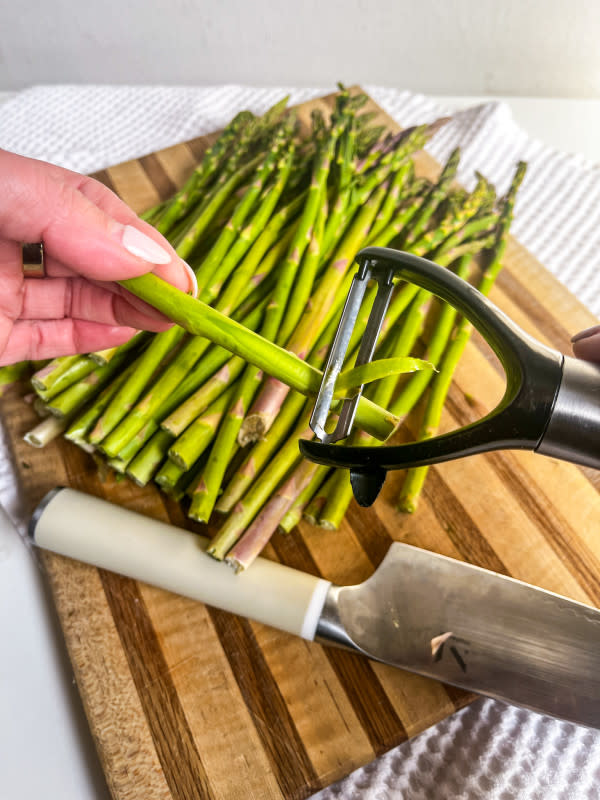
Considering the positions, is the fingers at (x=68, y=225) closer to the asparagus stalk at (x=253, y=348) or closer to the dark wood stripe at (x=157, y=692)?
the asparagus stalk at (x=253, y=348)

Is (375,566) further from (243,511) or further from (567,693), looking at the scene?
(567,693)

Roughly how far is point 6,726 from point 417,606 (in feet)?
2.63

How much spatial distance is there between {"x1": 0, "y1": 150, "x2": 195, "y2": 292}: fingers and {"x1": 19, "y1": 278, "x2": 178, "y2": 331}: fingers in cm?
23

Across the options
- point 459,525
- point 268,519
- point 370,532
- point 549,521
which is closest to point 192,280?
point 268,519

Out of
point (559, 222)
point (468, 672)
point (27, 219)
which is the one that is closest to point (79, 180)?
point (27, 219)

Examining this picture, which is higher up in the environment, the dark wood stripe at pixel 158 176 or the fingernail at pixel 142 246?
the fingernail at pixel 142 246

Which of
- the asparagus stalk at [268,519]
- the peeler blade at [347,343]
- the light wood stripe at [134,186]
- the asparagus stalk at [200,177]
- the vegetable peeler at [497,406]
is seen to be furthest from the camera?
the light wood stripe at [134,186]

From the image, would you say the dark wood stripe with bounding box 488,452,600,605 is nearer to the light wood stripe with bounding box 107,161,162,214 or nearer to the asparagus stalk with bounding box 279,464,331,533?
the asparagus stalk with bounding box 279,464,331,533

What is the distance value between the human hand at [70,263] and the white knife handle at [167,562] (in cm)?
35

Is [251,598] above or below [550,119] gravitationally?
below

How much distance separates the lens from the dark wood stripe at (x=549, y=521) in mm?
1353

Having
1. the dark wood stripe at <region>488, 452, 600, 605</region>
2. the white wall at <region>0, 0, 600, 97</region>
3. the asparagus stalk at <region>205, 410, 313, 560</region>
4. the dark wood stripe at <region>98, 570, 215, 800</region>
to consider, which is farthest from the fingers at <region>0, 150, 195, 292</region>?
the white wall at <region>0, 0, 600, 97</region>

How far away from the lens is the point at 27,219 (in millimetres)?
1102

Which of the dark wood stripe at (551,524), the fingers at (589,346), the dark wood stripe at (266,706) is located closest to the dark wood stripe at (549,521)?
the dark wood stripe at (551,524)
